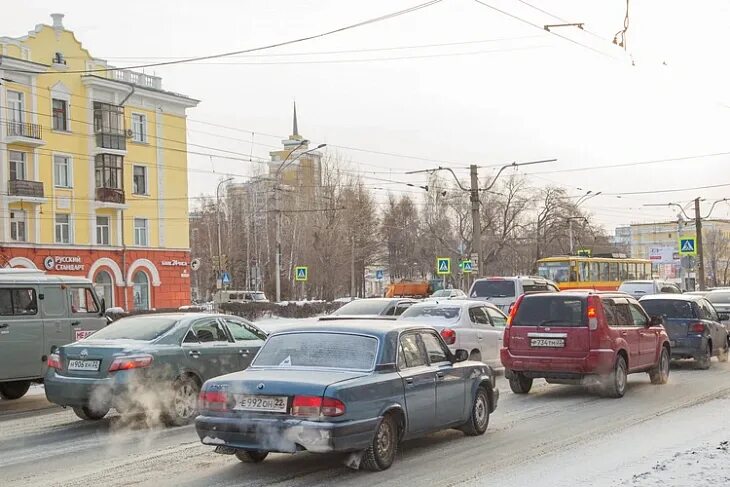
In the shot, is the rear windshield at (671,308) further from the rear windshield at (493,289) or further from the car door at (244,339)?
the car door at (244,339)

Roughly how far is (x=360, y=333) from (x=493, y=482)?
189 centimetres

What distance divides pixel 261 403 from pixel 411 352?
5.85 ft

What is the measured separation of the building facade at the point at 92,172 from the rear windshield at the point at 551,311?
37.3m

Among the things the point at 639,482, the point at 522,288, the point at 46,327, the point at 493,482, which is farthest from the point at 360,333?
the point at 522,288

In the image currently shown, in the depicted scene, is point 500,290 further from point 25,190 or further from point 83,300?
point 25,190

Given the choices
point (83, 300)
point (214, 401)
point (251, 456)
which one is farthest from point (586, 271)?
point (214, 401)

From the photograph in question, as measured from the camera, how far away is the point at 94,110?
51.0 m

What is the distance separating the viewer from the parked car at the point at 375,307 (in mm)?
20172

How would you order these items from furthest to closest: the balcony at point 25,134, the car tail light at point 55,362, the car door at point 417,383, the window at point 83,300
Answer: the balcony at point 25,134 < the window at point 83,300 < the car tail light at point 55,362 < the car door at point 417,383

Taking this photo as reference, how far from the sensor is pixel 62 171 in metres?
49.9

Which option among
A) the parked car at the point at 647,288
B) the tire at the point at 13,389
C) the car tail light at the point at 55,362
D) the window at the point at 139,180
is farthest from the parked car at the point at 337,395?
the window at the point at 139,180

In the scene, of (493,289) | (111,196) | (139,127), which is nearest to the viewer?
(493,289)

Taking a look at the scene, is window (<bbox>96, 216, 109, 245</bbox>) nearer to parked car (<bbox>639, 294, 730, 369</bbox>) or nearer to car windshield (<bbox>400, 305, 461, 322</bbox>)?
car windshield (<bbox>400, 305, 461, 322</bbox>)

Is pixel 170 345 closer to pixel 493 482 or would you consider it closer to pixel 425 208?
pixel 493 482
